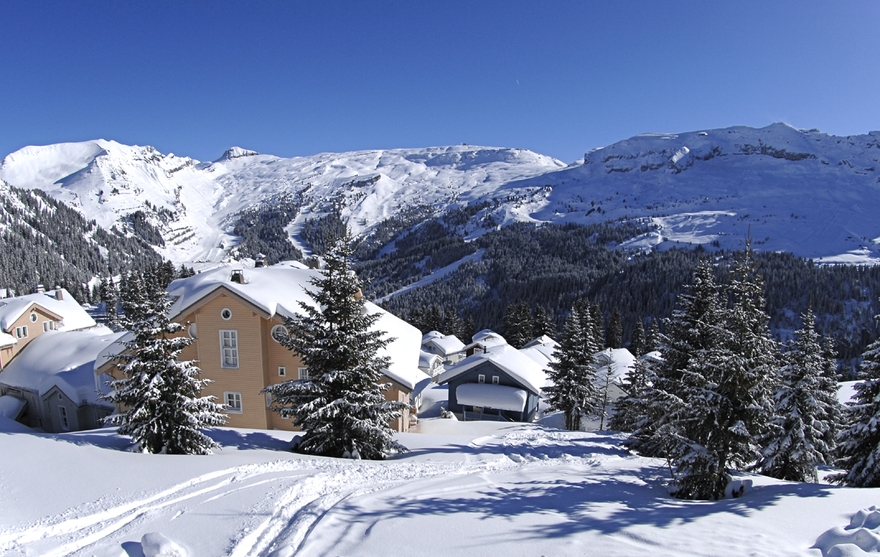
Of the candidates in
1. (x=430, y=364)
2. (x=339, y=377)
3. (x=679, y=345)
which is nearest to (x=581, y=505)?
(x=339, y=377)

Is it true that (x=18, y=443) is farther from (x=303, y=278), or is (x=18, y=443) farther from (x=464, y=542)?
(x=303, y=278)

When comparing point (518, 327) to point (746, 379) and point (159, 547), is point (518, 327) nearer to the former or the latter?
point (746, 379)

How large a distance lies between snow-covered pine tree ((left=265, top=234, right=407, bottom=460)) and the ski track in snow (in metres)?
1.70

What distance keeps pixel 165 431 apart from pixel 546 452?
527 inches

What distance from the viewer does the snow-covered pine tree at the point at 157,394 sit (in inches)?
560

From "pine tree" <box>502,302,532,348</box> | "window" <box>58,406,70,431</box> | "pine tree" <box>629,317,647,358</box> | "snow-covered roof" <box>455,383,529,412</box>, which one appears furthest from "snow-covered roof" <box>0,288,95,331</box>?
"pine tree" <box>629,317,647,358</box>

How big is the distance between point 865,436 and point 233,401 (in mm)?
26182

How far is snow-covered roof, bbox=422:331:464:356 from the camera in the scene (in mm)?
69088

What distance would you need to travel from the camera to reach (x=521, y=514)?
928 cm

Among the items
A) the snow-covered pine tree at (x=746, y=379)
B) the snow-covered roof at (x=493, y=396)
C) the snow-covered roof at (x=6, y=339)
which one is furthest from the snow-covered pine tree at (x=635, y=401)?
the snow-covered roof at (x=6, y=339)

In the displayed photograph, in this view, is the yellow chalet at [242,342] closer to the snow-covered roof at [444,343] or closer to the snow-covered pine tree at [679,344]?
the snow-covered pine tree at [679,344]

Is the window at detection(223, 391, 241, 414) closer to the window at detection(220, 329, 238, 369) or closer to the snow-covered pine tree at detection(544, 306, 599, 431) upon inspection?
the window at detection(220, 329, 238, 369)

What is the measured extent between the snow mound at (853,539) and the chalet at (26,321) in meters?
49.9

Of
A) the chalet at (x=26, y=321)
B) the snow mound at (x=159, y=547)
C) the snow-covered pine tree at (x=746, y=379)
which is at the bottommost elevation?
the snow mound at (x=159, y=547)
